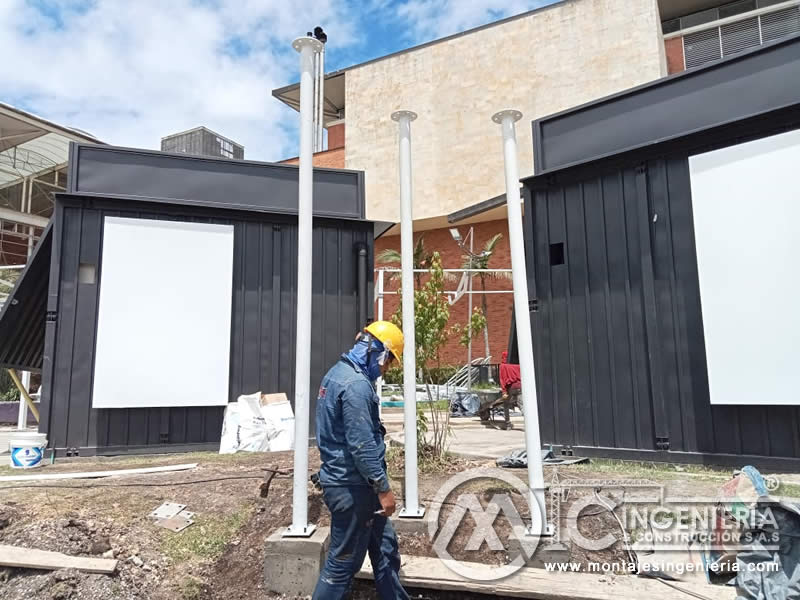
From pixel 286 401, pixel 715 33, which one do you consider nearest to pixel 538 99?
pixel 715 33

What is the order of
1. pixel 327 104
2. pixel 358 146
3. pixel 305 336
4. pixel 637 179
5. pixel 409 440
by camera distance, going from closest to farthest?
pixel 305 336
pixel 409 440
pixel 637 179
pixel 358 146
pixel 327 104

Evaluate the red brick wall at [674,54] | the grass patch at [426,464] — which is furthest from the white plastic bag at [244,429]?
the red brick wall at [674,54]

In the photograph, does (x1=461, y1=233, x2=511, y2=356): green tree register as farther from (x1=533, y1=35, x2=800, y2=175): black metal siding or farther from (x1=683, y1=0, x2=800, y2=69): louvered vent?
(x1=533, y1=35, x2=800, y2=175): black metal siding

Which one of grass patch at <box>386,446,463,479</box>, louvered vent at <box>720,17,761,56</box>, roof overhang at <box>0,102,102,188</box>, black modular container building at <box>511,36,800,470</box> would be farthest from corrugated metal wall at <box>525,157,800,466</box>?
roof overhang at <box>0,102,102,188</box>

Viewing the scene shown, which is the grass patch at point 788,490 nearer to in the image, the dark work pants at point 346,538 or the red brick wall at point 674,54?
the dark work pants at point 346,538

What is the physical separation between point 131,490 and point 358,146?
24.6 m

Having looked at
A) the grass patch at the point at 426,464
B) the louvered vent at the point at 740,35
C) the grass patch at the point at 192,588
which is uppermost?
the louvered vent at the point at 740,35

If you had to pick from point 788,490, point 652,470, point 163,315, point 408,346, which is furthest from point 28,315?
point 788,490

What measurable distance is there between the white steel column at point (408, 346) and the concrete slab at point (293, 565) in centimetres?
100

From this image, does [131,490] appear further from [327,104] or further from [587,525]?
[327,104]

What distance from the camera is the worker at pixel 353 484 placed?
3.56m

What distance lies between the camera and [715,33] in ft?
76.4

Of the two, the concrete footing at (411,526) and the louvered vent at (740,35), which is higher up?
the louvered vent at (740,35)

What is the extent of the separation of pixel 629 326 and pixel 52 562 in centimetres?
670
